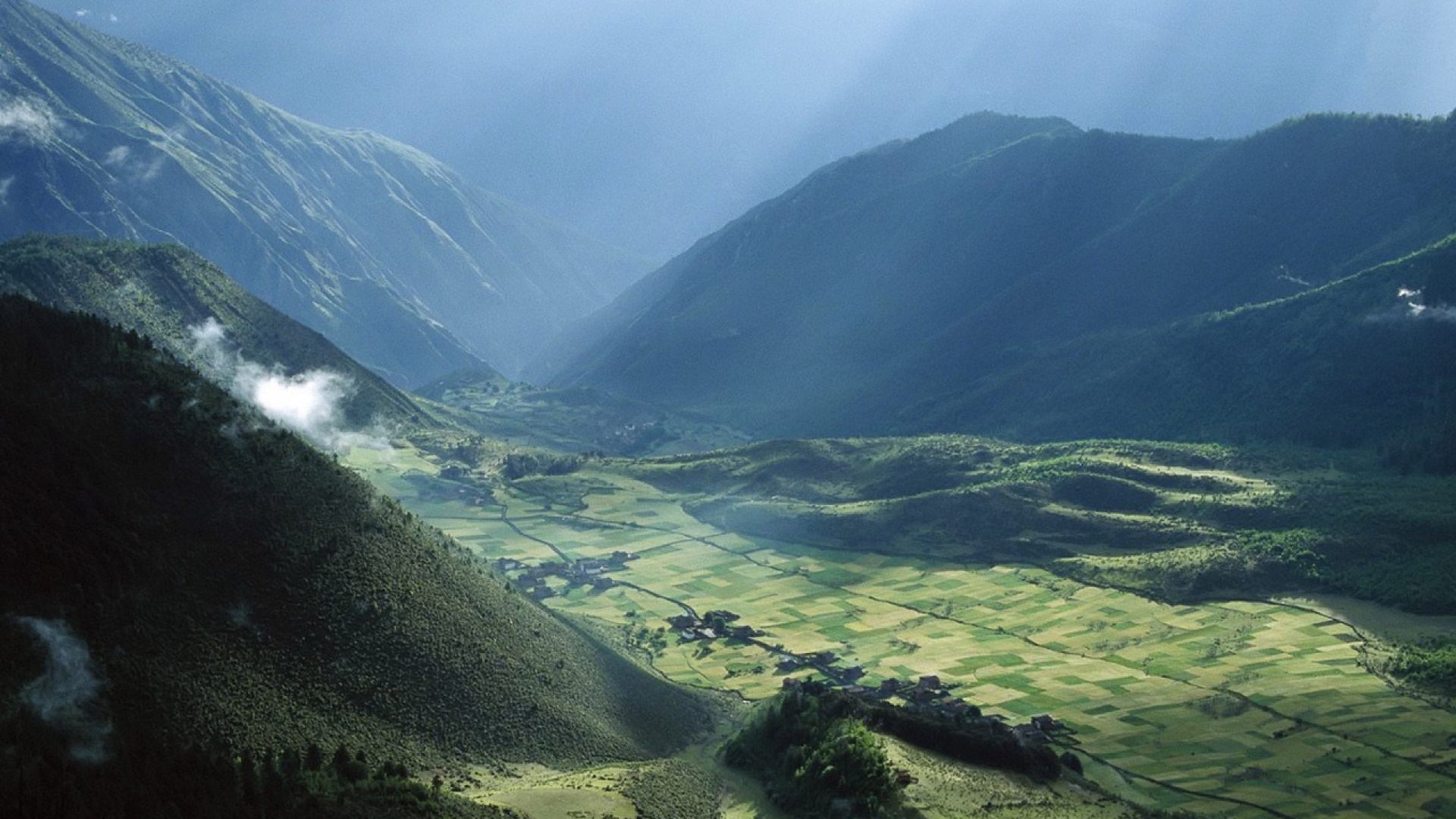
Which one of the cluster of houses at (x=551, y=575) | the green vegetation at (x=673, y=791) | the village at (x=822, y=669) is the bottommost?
the green vegetation at (x=673, y=791)

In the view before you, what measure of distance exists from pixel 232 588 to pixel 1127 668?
340 feet

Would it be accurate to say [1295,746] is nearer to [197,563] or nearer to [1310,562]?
[1310,562]

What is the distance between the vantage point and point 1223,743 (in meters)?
110

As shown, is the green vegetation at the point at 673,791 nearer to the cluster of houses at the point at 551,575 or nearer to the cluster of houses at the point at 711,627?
the cluster of houses at the point at 711,627

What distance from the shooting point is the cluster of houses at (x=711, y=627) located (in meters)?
158

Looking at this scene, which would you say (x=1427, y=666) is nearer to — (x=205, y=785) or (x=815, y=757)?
(x=815, y=757)

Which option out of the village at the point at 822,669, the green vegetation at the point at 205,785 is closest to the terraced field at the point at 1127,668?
the village at the point at 822,669

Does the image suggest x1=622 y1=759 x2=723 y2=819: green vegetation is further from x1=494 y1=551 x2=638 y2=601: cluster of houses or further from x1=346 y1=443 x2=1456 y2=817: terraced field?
x1=494 y1=551 x2=638 y2=601: cluster of houses

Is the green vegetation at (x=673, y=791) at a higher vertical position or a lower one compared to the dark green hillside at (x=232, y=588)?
lower

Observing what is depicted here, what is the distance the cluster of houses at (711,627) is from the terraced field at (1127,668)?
222 cm

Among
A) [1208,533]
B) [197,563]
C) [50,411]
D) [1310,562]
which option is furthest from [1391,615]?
[50,411]

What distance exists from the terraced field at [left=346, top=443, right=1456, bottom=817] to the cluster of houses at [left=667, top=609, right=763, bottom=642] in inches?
87.4

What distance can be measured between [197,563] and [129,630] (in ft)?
31.2

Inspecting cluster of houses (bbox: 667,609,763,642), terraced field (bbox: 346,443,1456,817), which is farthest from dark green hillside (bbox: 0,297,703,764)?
cluster of houses (bbox: 667,609,763,642)
